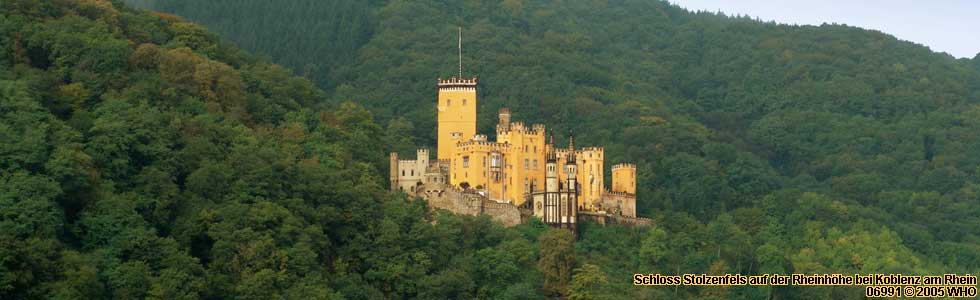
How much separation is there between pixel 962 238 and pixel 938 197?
25.3 feet

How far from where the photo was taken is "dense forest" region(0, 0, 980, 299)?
86312 mm

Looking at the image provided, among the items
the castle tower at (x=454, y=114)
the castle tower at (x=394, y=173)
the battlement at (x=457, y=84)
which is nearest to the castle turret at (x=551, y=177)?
the castle tower at (x=454, y=114)

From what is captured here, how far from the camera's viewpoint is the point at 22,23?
331 ft

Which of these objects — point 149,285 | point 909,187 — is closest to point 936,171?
point 909,187

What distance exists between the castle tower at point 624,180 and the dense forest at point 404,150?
8.14 feet

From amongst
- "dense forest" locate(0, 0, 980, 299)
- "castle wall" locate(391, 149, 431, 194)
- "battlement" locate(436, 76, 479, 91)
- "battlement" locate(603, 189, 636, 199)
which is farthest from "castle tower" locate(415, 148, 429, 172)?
"battlement" locate(603, 189, 636, 199)

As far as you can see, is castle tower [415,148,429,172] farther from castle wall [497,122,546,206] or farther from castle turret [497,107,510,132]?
castle turret [497,107,510,132]

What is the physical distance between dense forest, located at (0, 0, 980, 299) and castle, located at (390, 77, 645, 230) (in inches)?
65.1

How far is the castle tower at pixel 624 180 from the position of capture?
357ft

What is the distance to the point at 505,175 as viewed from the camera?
341ft

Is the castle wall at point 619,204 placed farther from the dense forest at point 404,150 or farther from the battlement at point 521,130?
the battlement at point 521,130

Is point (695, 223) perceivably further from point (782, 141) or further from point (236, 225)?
point (782, 141)

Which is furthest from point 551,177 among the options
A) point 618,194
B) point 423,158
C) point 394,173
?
point 394,173

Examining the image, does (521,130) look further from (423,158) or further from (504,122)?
A: (423,158)
